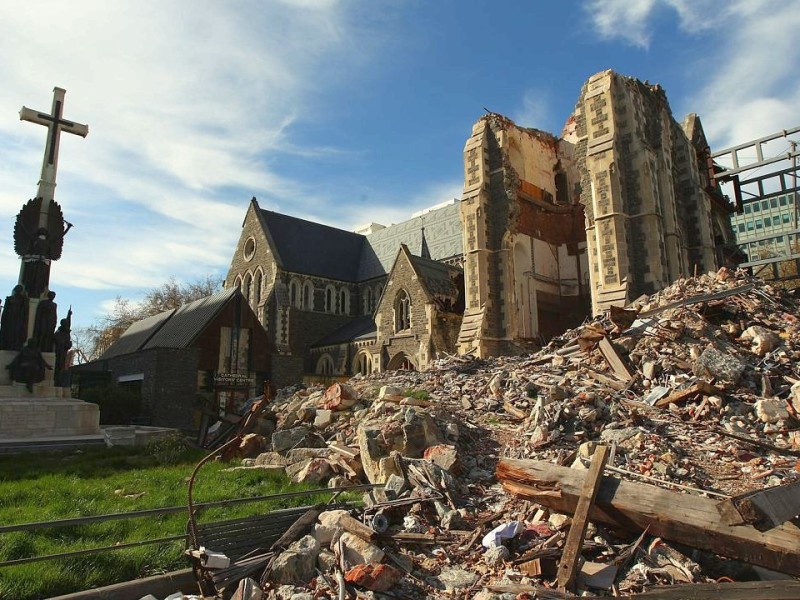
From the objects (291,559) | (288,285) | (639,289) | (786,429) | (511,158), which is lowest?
(291,559)

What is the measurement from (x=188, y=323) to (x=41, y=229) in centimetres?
830

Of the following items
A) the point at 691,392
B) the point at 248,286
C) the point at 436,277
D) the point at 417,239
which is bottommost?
the point at 691,392

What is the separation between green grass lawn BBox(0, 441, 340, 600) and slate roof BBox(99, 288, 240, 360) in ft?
30.8

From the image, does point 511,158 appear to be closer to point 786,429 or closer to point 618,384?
point 618,384

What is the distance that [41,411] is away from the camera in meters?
12.5

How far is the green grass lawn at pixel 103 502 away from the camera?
477cm

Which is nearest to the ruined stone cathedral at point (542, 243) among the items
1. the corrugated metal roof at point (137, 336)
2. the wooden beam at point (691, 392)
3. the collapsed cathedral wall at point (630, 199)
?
the collapsed cathedral wall at point (630, 199)

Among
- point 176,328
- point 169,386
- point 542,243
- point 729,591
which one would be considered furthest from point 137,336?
point 729,591

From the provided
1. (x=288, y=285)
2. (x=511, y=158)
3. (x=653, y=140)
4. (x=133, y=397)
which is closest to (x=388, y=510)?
(x=133, y=397)

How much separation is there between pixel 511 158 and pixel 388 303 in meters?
8.95

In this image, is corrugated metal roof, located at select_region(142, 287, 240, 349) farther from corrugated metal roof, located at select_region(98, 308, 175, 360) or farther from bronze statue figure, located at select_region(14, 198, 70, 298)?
bronze statue figure, located at select_region(14, 198, 70, 298)

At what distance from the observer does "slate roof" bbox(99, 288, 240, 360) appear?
20.4 metres

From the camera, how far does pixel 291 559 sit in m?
4.79

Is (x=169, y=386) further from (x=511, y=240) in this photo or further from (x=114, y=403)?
(x=511, y=240)
